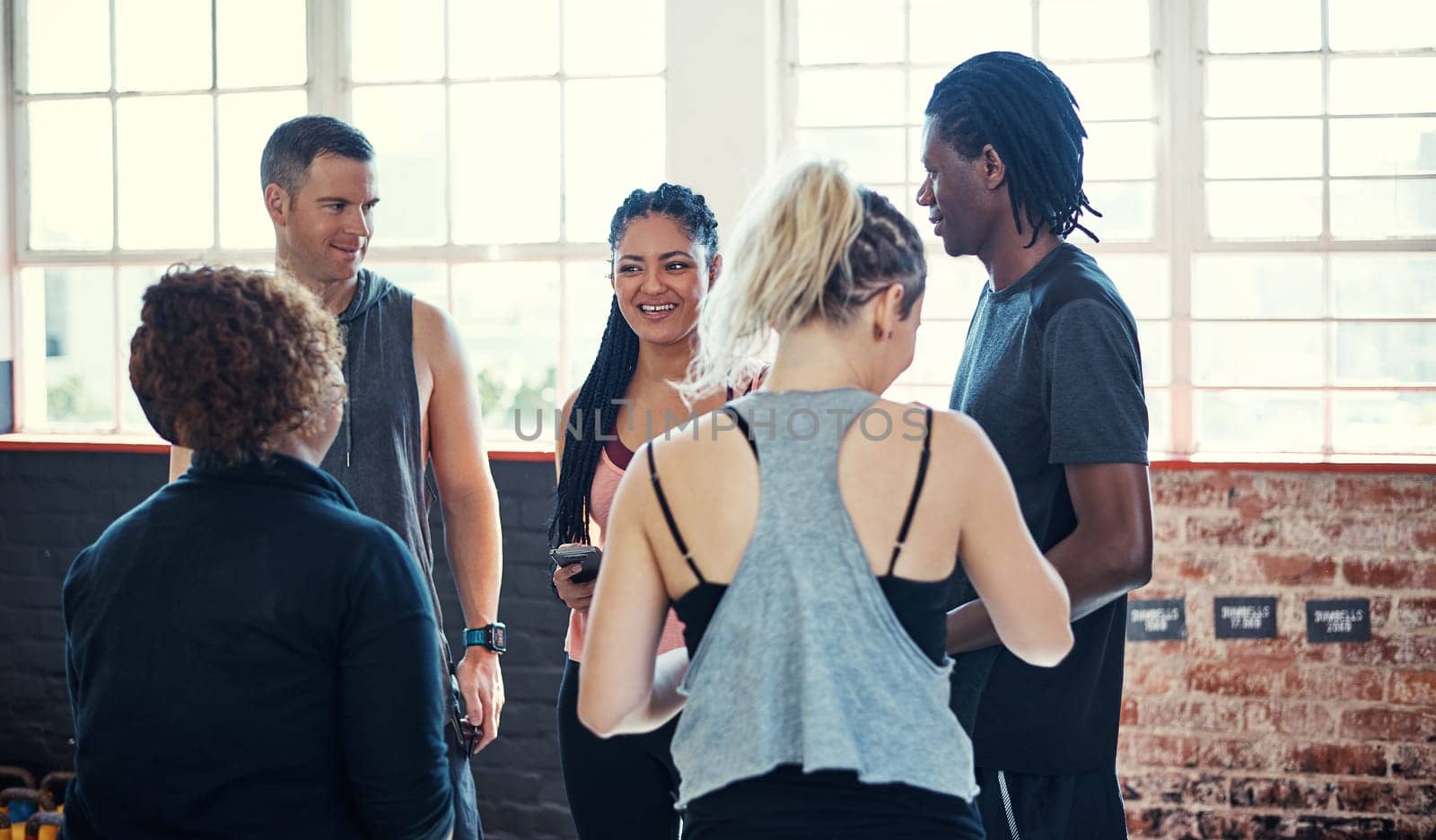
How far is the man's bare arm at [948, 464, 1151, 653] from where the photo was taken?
1574 mm

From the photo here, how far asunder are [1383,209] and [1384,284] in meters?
0.23

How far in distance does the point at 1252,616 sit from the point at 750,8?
2.28 m

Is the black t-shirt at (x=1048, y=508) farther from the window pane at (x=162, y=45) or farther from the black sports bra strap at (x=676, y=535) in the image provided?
the window pane at (x=162, y=45)

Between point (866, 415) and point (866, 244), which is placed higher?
point (866, 244)

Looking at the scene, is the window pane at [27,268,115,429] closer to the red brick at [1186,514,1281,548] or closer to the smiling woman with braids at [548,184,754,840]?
the smiling woman with braids at [548,184,754,840]

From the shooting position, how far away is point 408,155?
4039 millimetres

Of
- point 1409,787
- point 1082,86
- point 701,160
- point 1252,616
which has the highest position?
point 1082,86

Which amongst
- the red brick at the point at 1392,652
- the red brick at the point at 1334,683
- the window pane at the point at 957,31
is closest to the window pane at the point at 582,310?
the window pane at the point at 957,31

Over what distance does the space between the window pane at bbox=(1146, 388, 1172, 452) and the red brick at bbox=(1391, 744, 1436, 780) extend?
41.1 inches

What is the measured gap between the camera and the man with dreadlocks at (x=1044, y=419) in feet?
5.23

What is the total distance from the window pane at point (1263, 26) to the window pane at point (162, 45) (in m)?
3.25

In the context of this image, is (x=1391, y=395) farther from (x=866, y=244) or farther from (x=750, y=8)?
(x=866, y=244)

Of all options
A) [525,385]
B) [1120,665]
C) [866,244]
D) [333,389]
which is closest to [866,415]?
[866,244]

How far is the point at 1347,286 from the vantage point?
3695mm
